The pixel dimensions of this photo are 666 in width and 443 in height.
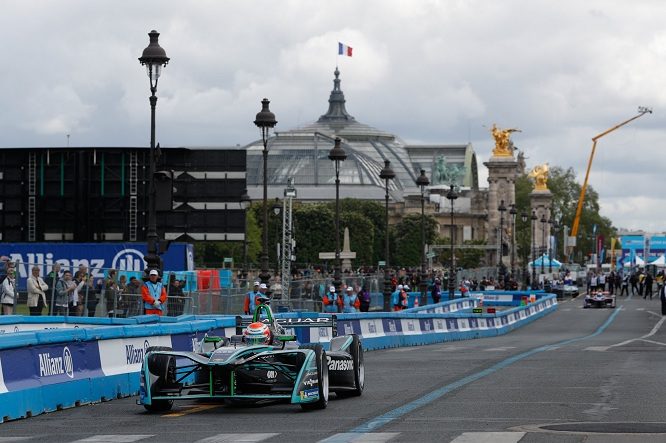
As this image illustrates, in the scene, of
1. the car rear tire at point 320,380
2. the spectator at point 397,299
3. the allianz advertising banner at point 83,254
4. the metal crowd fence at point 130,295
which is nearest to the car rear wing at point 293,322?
the car rear tire at point 320,380

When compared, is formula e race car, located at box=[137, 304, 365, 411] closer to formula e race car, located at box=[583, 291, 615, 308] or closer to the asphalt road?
the asphalt road

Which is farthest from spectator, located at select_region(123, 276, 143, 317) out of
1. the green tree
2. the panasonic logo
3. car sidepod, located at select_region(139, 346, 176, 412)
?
the green tree

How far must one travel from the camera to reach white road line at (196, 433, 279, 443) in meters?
12.0

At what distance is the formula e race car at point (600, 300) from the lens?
3371 inches

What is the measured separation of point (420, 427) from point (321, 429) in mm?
900

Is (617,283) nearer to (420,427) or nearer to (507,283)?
(507,283)

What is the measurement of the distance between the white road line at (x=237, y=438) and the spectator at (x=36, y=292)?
644 inches

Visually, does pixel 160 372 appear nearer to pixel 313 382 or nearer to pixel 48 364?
pixel 48 364

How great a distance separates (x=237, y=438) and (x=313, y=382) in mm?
2956

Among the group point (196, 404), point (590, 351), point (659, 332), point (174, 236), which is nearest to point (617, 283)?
point (659, 332)

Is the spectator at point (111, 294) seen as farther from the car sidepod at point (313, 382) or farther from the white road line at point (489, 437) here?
the white road line at point (489, 437)

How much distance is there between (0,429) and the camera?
13406 mm

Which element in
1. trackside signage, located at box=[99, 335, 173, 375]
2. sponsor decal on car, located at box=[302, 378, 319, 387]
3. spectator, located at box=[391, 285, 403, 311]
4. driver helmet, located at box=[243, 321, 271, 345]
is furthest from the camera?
spectator, located at box=[391, 285, 403, 311]

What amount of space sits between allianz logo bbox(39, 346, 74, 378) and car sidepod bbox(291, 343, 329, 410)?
2.62 meters
